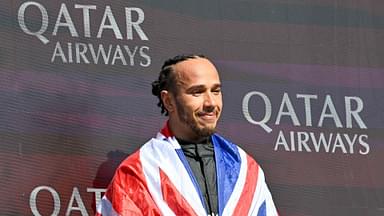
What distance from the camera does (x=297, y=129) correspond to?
4281 millimetres

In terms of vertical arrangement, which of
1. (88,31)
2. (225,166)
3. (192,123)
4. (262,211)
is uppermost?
(88,31)

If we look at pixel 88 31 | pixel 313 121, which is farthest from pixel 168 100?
pixel 313 121

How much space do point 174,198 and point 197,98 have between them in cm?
27

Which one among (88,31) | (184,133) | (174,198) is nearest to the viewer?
(174,198)

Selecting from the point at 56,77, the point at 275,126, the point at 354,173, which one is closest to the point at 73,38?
the point at 56,77

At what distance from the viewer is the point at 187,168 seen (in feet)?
12.0

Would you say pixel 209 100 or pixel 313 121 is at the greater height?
pixel 209 100

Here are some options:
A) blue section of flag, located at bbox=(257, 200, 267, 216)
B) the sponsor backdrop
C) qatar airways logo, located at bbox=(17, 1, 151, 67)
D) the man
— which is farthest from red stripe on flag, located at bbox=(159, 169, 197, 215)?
qatar airways logo, located at bbox=(17, 1, 151, 67)

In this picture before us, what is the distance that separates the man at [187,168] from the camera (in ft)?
11.8

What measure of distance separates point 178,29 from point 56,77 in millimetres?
416

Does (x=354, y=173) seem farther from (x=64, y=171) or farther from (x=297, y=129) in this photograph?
(x=64, y=171)

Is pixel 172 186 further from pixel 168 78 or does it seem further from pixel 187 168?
pixel 168 78

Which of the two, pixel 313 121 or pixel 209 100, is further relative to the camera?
pixel 313 121

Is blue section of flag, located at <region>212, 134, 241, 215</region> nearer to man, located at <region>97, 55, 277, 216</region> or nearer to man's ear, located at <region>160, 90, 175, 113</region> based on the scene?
man, located at <region>97, 55, 277, 216</region>
